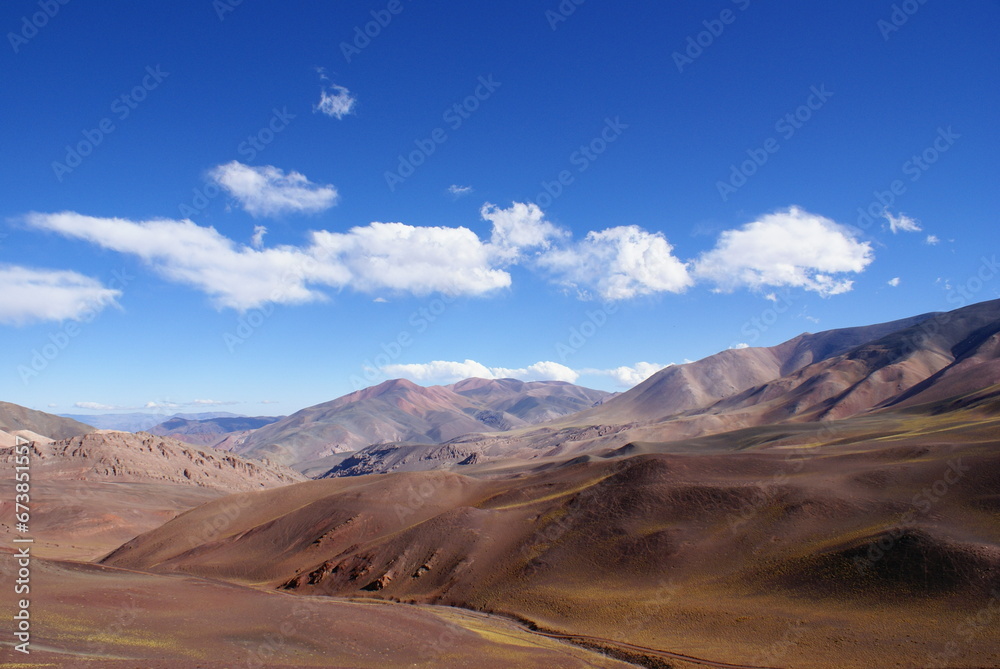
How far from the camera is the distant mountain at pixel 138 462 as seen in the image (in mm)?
133250

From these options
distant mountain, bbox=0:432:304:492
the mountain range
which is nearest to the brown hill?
the mountain range

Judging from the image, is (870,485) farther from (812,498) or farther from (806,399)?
(806,399)

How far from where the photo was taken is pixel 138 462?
144m

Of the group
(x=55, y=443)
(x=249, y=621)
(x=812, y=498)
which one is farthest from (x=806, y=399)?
(x=55, y=443)

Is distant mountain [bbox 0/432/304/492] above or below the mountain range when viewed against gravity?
above

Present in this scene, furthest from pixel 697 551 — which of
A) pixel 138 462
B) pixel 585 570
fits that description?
pixel 138 462

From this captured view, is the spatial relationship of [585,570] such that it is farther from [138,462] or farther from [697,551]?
[138,462]

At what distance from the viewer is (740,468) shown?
65.9 metres

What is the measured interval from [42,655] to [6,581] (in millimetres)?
16031

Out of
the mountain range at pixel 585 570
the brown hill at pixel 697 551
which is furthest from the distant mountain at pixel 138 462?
the brown hill at pixel 697 551

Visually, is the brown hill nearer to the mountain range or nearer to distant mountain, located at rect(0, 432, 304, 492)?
the mountain range

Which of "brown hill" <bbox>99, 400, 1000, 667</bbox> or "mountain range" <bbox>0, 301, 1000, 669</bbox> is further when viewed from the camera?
"brown hill" <bbox>99, 400, 1000, 667</bbox>

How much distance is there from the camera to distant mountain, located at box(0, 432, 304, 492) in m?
133

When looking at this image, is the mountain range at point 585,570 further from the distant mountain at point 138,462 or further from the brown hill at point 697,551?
the distant mountain at point 138,462
